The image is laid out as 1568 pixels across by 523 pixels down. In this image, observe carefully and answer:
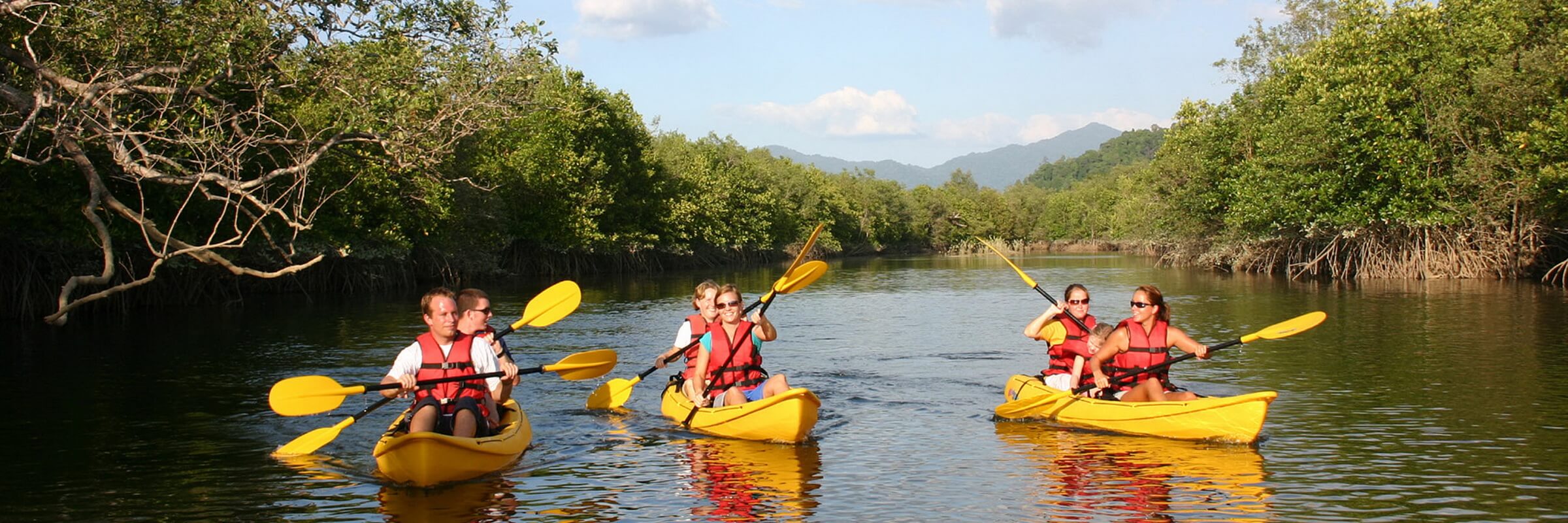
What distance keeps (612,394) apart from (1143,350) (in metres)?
4.79

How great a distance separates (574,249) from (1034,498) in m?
37.0

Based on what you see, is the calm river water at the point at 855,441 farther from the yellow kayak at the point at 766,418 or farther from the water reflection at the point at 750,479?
the yellow kayak at the point at 766,418

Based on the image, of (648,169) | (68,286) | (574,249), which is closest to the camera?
(68,286)

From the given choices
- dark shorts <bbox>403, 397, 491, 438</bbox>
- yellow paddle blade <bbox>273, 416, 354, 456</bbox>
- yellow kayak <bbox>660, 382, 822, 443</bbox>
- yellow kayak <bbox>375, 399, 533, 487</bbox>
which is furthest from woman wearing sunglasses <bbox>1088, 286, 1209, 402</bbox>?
yellow paddle blade <bbox>273, 416, 354, 456</bbox>

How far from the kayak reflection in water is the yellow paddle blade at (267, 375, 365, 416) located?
2663mm

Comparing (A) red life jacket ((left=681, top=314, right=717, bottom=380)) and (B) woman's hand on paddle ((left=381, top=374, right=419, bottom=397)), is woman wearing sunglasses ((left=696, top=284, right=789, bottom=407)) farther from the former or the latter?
(B) woman's hand on paddle ((left=381, top=374, right=419, bottom=397))

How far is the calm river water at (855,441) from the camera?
286 inches

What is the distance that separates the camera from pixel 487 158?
37469 mm

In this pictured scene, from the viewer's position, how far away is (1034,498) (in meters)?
7.43

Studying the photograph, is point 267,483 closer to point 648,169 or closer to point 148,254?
point 148,254

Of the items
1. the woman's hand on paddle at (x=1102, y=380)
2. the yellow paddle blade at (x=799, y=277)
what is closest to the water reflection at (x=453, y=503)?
the yellow paddle blade at (x=799, y=277)

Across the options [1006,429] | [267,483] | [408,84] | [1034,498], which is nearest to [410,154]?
[408,84]

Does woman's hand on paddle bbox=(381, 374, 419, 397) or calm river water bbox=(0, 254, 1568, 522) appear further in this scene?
woman's hand on paddle bbox=(381, 374, 419, 397)

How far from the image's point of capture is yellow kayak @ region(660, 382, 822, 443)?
8984 mm
